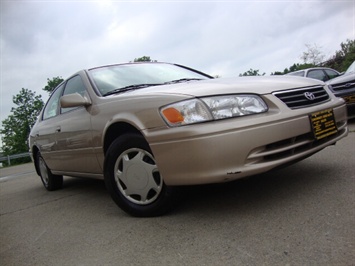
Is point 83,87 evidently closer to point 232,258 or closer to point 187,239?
point 187,239

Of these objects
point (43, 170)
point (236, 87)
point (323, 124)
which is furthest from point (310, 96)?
point (43, 170)

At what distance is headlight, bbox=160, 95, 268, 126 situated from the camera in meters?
2.24

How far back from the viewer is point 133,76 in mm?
3410

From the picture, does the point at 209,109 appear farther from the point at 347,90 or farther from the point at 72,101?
the point at 347,90

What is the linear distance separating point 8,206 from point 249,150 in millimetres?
3506

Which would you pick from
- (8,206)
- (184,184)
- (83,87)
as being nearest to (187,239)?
(184,184)

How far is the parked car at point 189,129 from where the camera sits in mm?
2191

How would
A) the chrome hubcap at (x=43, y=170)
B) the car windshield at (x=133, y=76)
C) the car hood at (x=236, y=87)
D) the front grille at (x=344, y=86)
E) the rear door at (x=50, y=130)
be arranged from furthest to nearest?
the front grille at (x=344, y=86) < the chrome hubcap at (x=43, y=170) < the rear door at (x=50, y=130) < the car windshield at (x=133, y=76) < the car hood at (x=236, y=87)

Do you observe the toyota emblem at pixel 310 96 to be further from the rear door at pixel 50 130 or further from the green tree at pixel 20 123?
the green tree at pixel 20 123

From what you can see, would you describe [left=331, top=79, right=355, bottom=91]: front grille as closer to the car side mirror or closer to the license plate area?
the license plate area

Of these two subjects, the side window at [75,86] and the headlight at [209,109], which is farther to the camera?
the side window at [75,86]

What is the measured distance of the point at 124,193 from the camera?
2.77 meters

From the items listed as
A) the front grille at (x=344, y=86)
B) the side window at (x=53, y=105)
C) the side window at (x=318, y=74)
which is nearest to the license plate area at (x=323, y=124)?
the side window at (x=53, y=105)

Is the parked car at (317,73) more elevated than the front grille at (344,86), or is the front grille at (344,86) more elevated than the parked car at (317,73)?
the parked car at (317,73)
